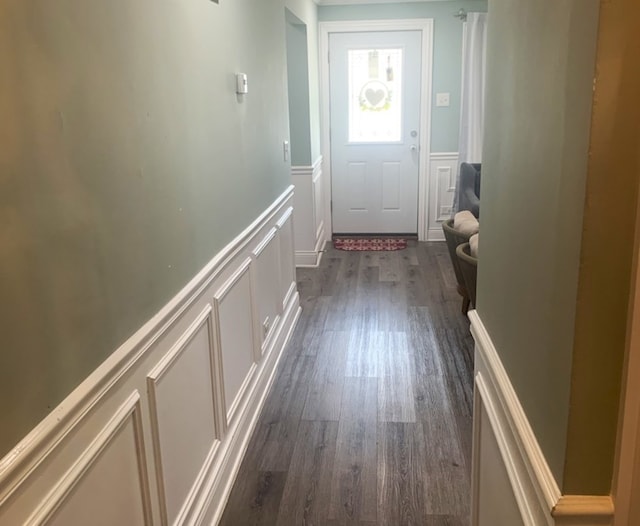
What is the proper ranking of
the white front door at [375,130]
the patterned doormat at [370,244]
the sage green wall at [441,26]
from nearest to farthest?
1. the sage green wall at [441,26]
2. the white front door at [375,130]
3. the patterned doormat at [370,244]

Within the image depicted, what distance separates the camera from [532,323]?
119 cm

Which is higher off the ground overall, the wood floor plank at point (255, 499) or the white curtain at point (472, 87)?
the white curtain at point (472, 87)

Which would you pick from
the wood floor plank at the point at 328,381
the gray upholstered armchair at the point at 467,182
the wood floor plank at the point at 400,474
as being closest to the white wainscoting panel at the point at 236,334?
the wood floor plank at the point at 328,381

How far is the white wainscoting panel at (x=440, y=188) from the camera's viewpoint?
6276mm

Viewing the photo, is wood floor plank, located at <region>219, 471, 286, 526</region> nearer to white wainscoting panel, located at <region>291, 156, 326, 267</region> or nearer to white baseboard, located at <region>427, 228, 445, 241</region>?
white wainscoting panel, located at <region>291, 156, 326, 267</region>

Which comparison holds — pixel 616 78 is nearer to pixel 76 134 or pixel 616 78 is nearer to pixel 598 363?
pixel 598 363

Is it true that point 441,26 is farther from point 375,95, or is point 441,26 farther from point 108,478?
point 108,478

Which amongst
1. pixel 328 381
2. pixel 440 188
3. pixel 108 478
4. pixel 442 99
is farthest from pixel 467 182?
pixel 108 478

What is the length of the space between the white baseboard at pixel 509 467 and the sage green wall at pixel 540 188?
0.11 feet

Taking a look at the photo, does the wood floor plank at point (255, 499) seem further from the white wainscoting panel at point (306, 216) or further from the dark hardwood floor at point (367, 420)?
the white wainscoting panel at point (306, 216)

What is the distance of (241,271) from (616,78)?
216 cm

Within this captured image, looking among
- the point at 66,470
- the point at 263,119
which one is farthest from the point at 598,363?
the point at 263,119

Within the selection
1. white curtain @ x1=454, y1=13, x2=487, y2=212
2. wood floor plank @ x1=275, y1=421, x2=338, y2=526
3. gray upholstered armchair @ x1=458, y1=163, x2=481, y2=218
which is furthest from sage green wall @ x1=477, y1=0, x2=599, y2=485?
white curtain @ x1=454, y1=13, x2=487, y2=212

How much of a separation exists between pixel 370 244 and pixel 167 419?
181 inches
